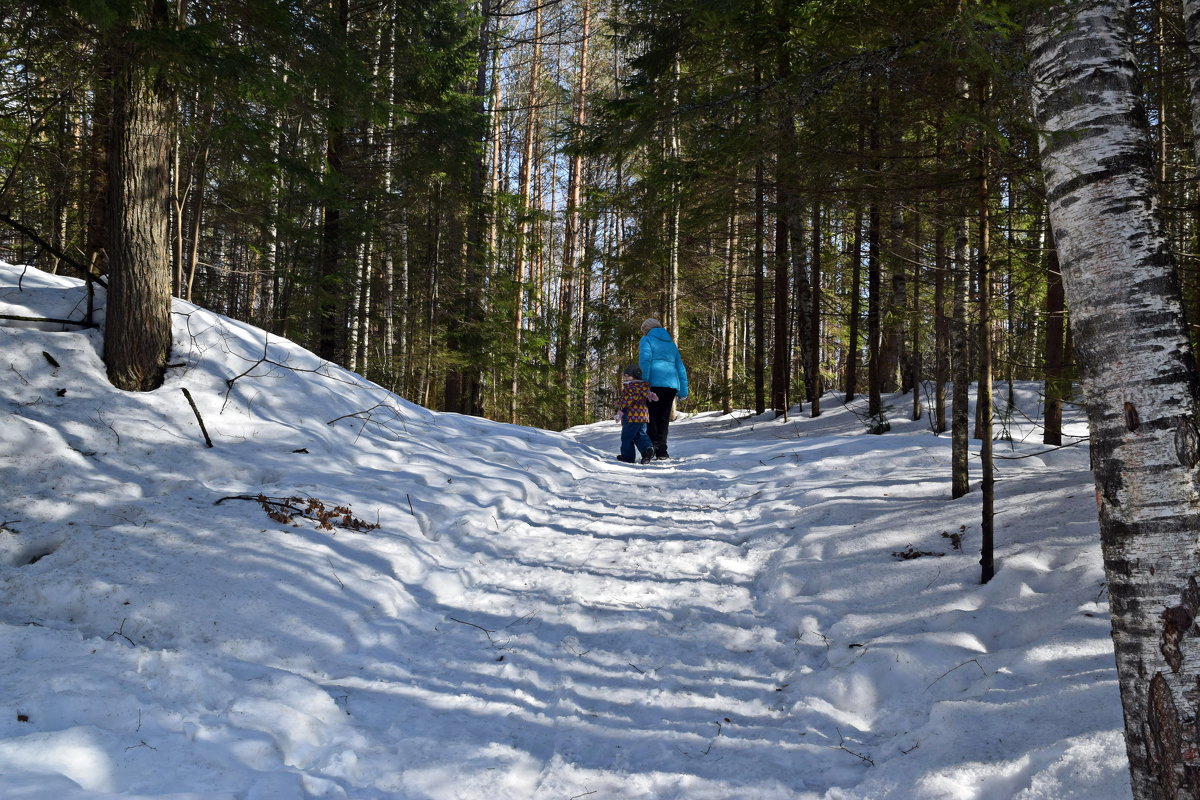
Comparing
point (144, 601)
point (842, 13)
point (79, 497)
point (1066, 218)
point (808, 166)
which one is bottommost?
point (144, 601)

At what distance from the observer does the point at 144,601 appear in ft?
10.0

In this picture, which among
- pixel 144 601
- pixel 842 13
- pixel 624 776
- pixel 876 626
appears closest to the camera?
pixel 624 776

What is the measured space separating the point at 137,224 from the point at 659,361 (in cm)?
636

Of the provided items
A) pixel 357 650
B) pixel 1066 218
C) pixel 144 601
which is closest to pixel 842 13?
pixel 1066 218

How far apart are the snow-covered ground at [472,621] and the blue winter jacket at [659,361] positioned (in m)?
3.33

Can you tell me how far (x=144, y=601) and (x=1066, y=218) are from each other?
4162 mm

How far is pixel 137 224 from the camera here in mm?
5113

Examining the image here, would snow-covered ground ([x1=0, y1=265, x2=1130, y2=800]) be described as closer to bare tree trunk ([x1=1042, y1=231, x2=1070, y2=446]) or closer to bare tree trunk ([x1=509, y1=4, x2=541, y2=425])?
bare tree trunk ([x1=1042, y1=231, x2=1070, y2=446])

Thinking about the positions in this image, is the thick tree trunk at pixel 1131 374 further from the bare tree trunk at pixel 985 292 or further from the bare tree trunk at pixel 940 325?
the bare tree trunk at pixel 940 325

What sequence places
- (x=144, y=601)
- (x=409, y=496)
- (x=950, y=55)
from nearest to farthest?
(x=144, y=601)
(x=950, y=55)
(x=409, y=496)

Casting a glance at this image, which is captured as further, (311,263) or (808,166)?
(311,263)

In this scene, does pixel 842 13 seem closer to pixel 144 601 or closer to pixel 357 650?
pixel 357 650

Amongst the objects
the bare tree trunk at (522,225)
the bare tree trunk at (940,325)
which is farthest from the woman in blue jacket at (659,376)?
the bare tree trunk at (522,225)

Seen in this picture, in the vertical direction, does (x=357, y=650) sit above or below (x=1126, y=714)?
below
